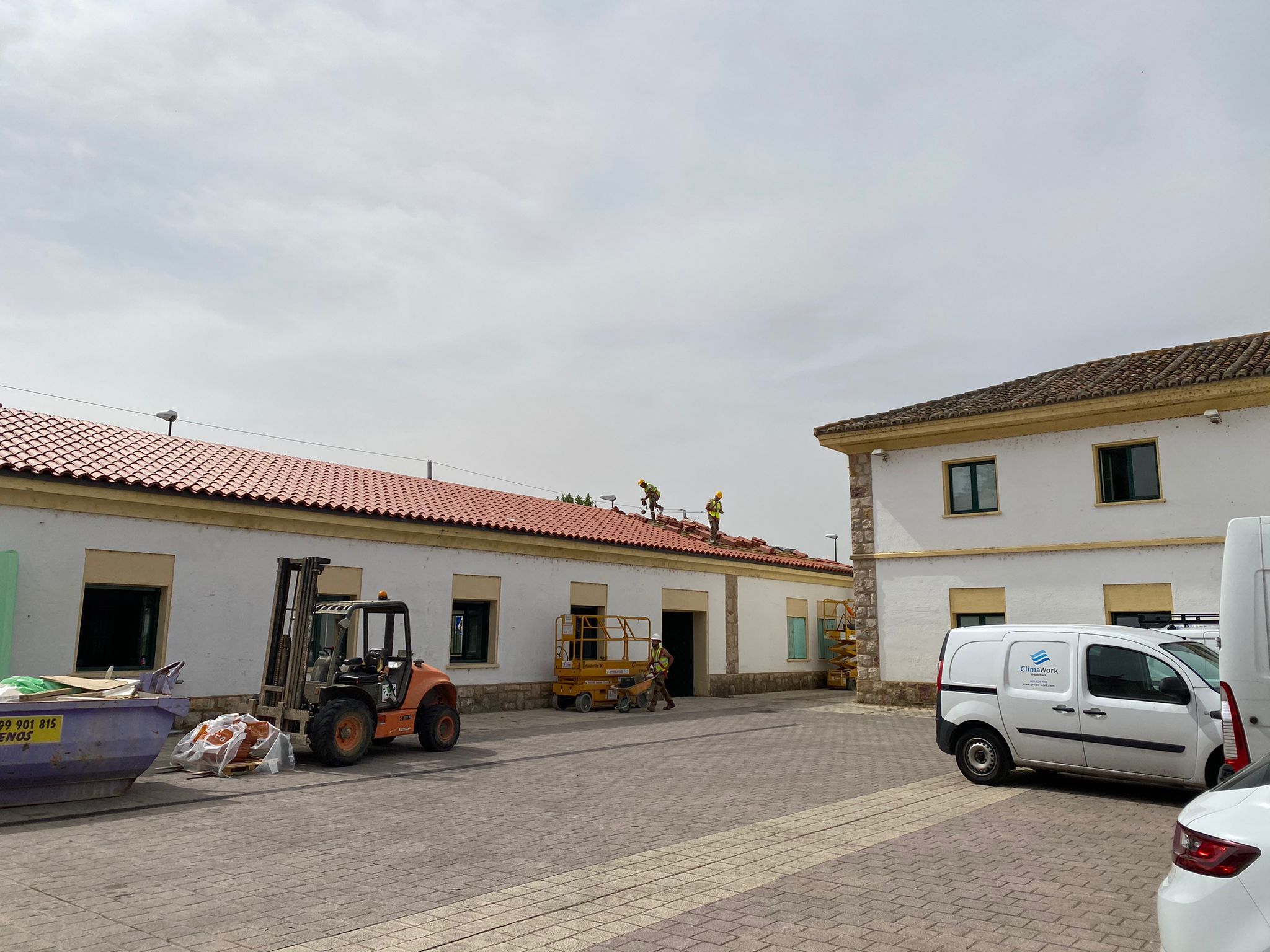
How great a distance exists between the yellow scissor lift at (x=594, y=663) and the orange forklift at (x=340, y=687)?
6580 millimetres

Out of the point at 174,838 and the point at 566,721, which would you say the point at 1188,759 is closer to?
the point at 174,838

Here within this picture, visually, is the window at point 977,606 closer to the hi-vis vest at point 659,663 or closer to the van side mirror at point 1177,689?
the hi-vis vest at point 659,663

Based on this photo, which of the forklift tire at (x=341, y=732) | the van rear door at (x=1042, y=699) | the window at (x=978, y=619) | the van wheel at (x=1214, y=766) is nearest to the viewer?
the van wheel at (x=1214, y=766)

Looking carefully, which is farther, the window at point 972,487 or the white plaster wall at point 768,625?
the white plaster wall at point 768,625

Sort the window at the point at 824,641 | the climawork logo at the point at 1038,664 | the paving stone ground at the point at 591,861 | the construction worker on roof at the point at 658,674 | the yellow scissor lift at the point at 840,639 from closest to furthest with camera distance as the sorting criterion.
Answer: the paving stone ground at the point at 591,861
the climawork logo at the point at 1038,664
the construction worker on roof at the point at 658,674
the yellow scissor lift at the point at 840,639
the window at the point at 824,641

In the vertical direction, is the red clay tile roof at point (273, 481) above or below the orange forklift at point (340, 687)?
above

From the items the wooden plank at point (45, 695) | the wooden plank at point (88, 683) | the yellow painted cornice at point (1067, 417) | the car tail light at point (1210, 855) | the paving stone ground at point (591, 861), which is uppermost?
the yellow painted cornice at point (1067, 417)

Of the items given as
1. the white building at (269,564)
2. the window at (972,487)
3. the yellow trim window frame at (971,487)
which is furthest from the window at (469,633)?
the window at (972,487)

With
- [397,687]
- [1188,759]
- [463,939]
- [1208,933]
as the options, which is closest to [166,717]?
[397,687]

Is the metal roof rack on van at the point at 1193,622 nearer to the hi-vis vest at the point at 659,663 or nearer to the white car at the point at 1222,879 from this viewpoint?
the hi-vis vest at the point at 659,663

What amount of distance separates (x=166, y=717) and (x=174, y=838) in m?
1.85

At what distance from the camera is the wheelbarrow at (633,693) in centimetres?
1978

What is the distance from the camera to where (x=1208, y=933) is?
3.03 meters

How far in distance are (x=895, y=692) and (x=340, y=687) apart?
1287cm
